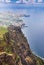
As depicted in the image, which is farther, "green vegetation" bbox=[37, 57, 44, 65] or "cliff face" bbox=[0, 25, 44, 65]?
"green vegetation" bbox=[37, 57, 44, 65]

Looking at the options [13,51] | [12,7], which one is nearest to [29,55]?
[13,51]

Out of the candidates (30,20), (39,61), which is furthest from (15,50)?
(30,20)

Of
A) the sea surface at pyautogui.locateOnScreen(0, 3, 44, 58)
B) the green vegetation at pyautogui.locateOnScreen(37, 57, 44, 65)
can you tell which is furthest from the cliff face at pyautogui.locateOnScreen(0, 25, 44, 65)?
the sea surface at pyautogui.locateOnScreen(0, 3, 44, 58)

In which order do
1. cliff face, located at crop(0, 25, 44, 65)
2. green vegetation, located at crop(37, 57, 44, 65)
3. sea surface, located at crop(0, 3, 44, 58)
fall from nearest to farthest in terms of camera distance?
cliff face, located at crop(0, 25, 44, 65) → green vegetation, located at crop(37, 57, 44, 65) → sea surface, located at crop(0, 3, 44, 58)

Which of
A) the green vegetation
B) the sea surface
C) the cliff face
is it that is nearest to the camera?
the cliff face

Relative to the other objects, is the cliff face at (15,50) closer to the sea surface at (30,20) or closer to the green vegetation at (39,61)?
the green vegetation at (39,61)

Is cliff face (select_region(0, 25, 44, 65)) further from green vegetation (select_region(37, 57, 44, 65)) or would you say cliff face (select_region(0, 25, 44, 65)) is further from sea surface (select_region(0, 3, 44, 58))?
sea surface (select_region(0, 3, 44, 58))

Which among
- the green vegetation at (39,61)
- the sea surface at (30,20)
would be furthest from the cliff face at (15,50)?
the sea surface at (30,20)

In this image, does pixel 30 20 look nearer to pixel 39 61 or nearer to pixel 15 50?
pixel 15 50
